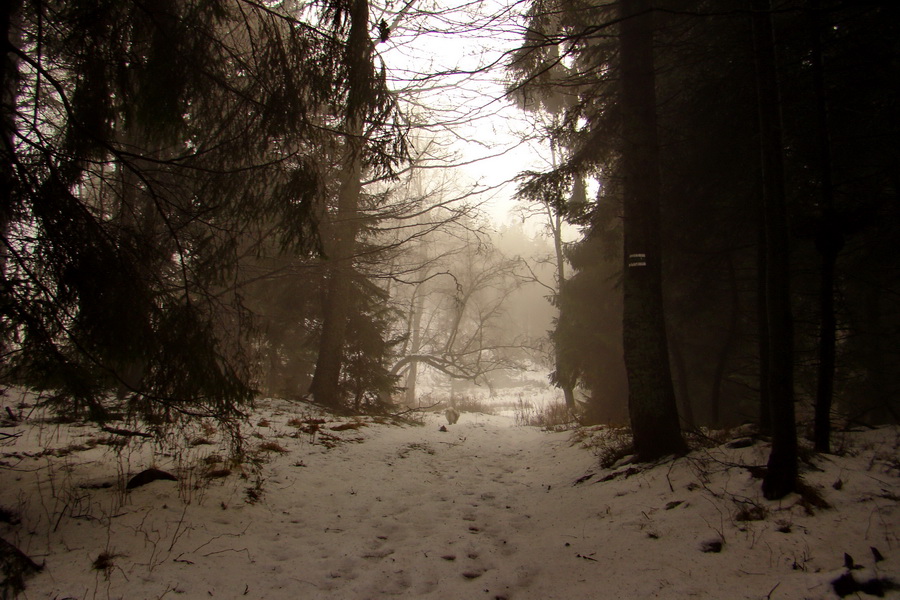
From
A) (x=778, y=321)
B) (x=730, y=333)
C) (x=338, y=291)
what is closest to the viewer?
(x=778, y=321)

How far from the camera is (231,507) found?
158 inches

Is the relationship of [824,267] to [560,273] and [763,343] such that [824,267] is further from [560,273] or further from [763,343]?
[560,273]

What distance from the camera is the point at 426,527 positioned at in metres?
4.26

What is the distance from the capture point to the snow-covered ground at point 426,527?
112 inches

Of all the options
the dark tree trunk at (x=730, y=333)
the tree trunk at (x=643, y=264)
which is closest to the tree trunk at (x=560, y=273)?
the dark tree trunk at (x=730, y=333)

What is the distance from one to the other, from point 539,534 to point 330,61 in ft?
16.2

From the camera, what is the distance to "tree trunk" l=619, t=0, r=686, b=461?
17.9 feet

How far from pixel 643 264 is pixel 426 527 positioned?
413 cm

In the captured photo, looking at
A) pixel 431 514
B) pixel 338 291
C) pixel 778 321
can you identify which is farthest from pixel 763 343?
pixel 338 291

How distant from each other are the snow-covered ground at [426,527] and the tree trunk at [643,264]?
500 mm

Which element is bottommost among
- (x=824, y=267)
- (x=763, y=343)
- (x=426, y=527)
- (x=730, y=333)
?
(x=426, y=527)

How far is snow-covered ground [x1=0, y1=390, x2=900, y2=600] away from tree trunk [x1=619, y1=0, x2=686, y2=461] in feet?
1.64

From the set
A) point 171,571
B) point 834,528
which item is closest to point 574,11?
point 834,528

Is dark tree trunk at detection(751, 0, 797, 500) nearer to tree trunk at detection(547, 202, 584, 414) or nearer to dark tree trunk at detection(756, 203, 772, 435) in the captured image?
dark tree trunk at detection(756, 203, 772, 435)
